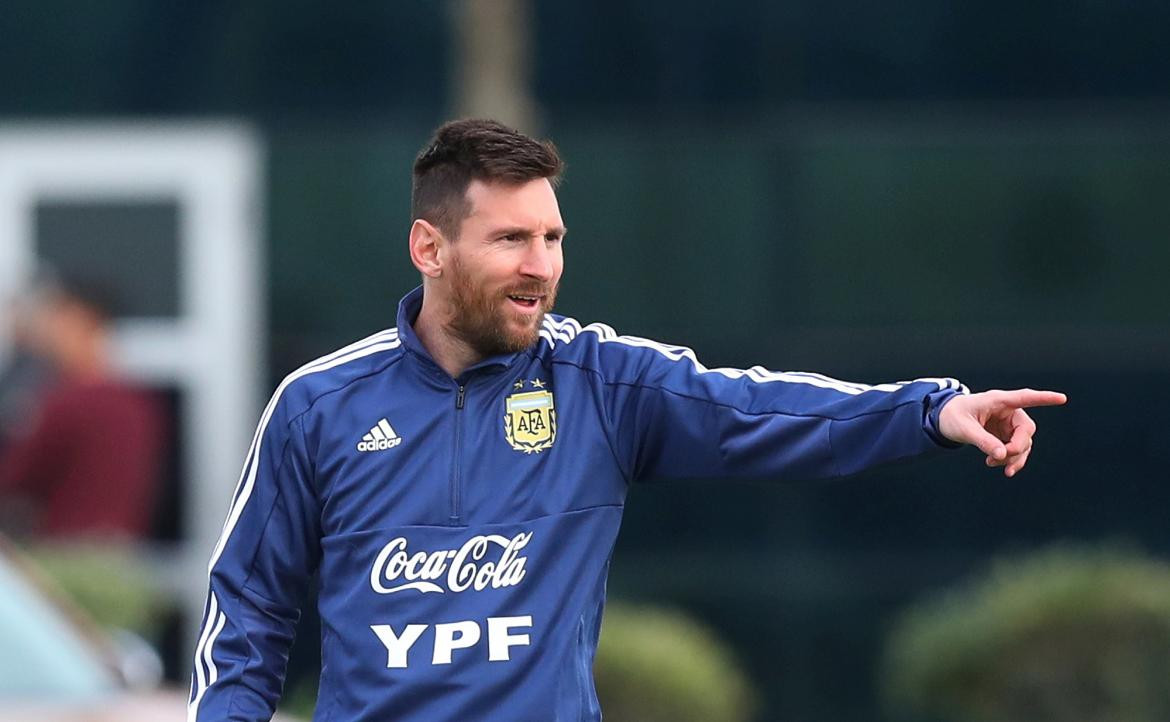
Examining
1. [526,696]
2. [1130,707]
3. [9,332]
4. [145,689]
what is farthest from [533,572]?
[9,332]

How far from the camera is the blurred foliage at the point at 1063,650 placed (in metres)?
9.67

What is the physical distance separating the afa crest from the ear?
27 centimetres

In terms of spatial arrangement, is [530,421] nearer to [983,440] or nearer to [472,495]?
[472,495]

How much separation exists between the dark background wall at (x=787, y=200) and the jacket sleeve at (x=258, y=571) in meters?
7.29

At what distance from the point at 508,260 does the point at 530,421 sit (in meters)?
0.28

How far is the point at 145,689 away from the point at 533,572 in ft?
10.1

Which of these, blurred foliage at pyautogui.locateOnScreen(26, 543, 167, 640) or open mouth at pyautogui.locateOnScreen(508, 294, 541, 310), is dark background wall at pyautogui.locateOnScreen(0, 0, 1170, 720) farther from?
open mouth at pyautogui.locateOnScreen(508, 294, 541, 310)

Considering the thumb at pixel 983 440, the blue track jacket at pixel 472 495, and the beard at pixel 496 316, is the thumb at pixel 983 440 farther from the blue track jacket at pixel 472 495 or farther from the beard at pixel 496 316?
the beard at pixel 496 316

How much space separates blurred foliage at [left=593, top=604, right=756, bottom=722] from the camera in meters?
9.71

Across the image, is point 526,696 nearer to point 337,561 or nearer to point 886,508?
point 337,561

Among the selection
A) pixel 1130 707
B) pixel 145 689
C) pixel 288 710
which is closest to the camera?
pixel 145 689

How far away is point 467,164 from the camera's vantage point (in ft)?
12.9

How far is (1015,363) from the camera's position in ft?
36.9

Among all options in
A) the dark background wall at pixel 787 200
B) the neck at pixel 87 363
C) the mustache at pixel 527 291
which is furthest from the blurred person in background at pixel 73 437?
the mustache at pixel 527 291
